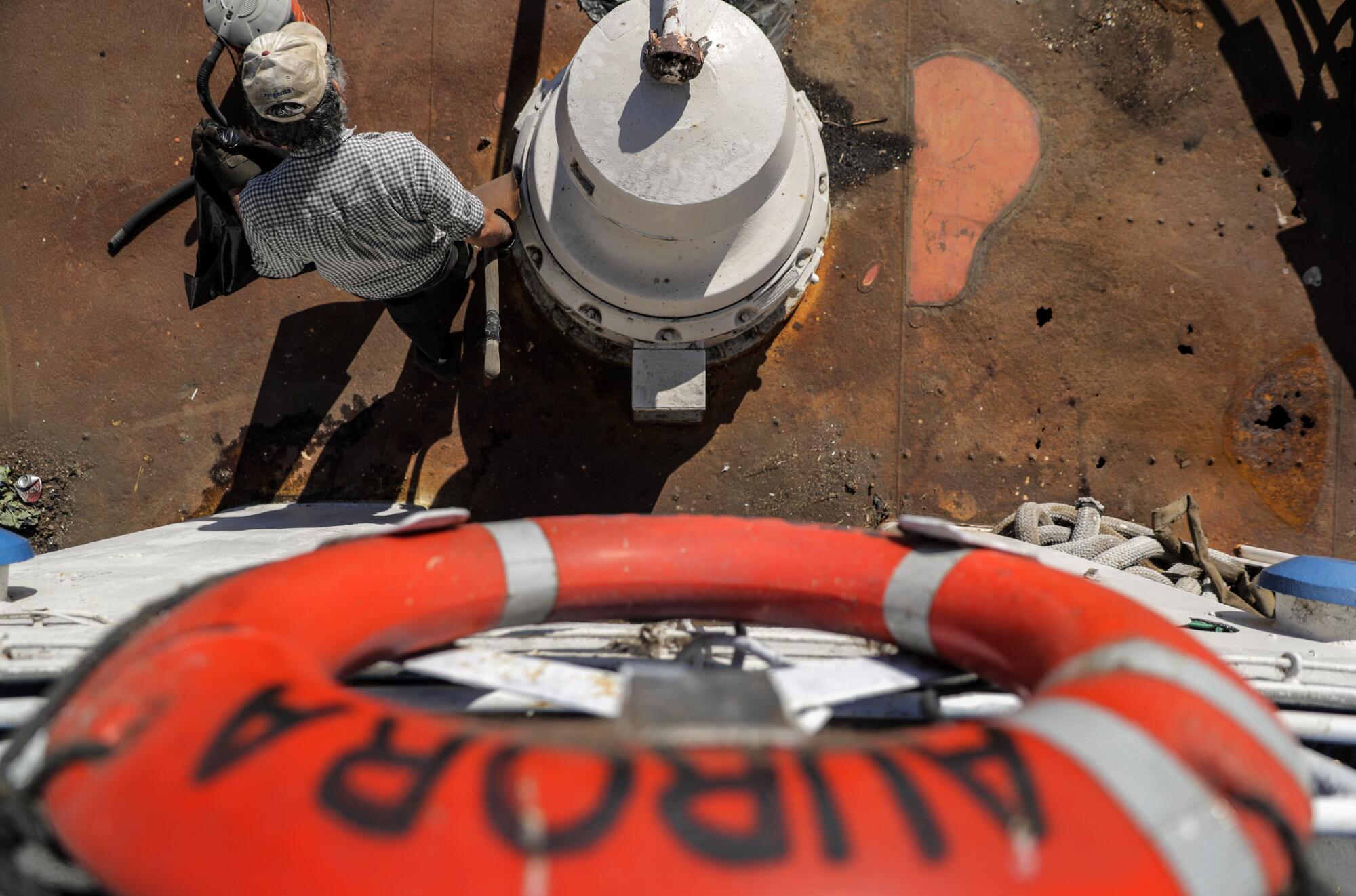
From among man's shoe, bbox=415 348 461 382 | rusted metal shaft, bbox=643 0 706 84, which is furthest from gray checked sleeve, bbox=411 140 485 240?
man's shoe, bbox=415 348 461 382

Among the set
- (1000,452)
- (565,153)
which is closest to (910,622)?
(565,153)

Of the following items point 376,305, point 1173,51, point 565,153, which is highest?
point 1173,51

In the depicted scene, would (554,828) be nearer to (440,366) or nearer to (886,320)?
(440,366)

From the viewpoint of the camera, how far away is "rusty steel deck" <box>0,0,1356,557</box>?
118 inches

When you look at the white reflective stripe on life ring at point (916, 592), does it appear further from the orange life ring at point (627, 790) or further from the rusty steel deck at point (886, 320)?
the rusty steel deck at point (886, 320)

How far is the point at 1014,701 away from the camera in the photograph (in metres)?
1.56

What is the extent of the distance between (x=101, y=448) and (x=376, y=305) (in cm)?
110

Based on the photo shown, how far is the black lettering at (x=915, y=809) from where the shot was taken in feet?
2.95

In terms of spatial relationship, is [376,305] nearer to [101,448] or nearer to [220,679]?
[101,448]

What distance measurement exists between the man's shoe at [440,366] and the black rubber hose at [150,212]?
3.21 feet

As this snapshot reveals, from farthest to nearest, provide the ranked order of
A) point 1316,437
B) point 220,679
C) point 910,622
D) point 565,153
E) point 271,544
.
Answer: point 1316,437 < point 271,544 < point 565,153 < point 910,622 < point 220,679

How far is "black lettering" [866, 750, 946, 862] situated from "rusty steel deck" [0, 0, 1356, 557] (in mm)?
2041

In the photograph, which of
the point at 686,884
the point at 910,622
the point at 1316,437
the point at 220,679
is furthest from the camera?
the point at 1316,437

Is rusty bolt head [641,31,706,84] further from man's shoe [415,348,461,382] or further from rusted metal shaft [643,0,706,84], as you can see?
man's shoe [415,348,461,382]
